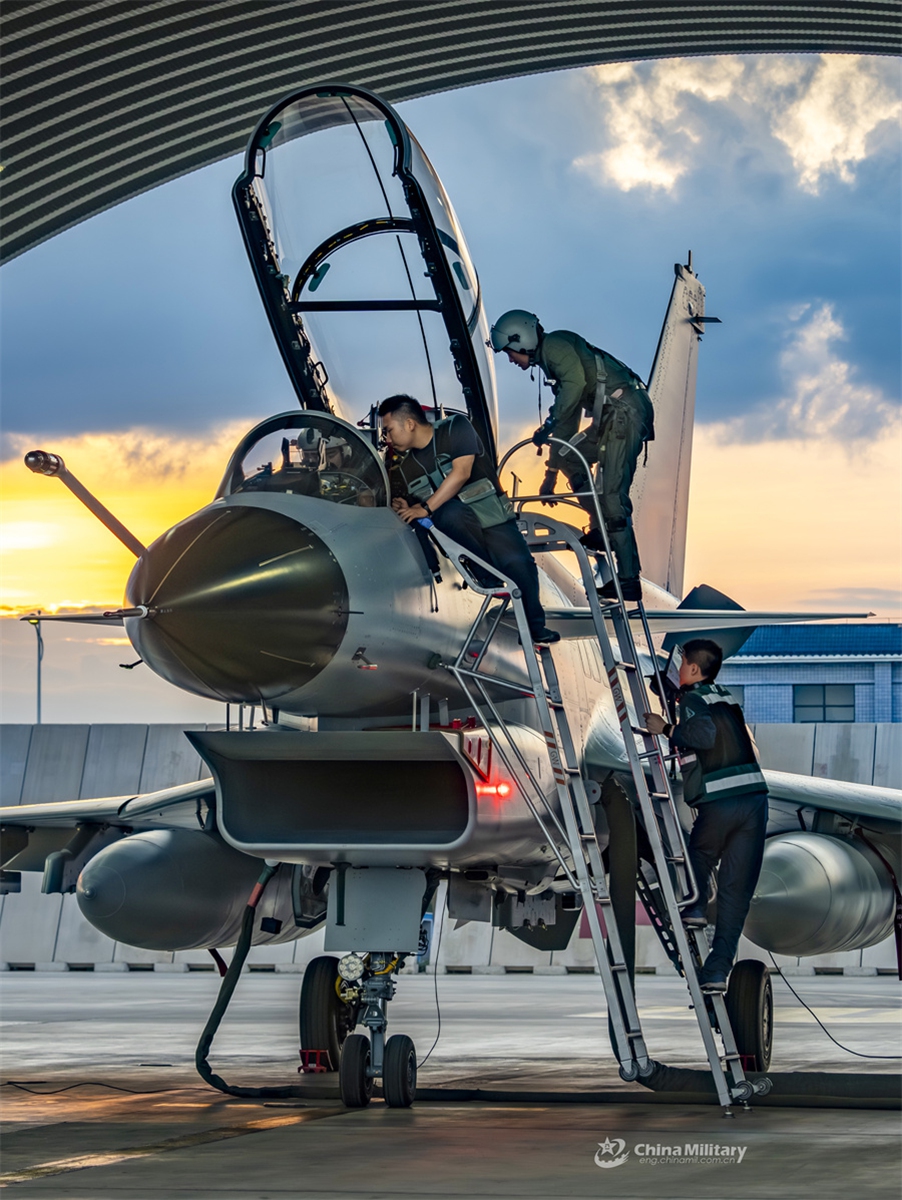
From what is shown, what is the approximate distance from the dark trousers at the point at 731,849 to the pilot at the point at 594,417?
1305mm

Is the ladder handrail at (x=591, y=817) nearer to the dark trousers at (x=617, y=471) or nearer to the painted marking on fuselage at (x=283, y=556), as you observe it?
the dark trousers at (x=617, y=471)

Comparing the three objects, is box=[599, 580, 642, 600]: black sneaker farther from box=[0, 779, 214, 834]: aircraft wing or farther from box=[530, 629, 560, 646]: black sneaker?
box=[0, 779, 214, 834]: aircraft wing

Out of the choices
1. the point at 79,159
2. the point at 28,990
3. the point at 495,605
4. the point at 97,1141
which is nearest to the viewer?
the point at 97,1141

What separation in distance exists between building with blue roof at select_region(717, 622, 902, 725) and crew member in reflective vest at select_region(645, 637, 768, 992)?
3904 centimetres

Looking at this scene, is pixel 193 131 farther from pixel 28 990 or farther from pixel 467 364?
pixel 28 990

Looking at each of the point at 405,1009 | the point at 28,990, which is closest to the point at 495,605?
the point at 405,1009

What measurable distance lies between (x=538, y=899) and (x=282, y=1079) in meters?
2.17

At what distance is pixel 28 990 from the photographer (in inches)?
795

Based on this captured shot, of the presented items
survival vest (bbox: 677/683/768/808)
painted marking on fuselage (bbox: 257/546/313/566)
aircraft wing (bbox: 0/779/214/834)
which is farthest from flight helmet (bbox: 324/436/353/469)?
aircraft wing (bbox: 0/779/214/834)

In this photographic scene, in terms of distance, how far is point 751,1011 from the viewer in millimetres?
9734

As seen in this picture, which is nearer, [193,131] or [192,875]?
[192,875]

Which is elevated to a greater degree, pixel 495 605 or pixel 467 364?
pixel 467 364

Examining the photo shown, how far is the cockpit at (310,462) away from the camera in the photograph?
7.67 meters

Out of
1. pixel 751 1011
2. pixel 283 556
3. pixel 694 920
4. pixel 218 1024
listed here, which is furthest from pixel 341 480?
pixel 751 1011
